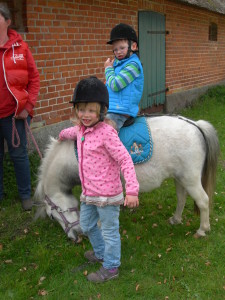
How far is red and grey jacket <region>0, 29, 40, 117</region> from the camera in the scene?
12.8ft

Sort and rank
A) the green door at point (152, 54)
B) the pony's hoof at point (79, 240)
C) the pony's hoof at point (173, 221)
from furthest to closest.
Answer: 1. the green door at point (152, 54)
2. the pony's hoof at point (173, 221)
3. the pony's hoof at point (79, 240)

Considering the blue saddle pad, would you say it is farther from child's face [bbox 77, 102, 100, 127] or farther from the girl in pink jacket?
child's face [bbox 77, 102, 100, 127]

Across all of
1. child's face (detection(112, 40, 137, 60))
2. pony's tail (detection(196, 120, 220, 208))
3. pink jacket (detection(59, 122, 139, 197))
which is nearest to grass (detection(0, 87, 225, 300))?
pony's tail (detection(196, 120, 220, 208))

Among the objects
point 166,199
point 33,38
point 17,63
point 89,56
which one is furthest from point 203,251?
point 89,56

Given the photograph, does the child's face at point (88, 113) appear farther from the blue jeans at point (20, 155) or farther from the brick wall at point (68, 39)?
the brick wall at point (68, 39)

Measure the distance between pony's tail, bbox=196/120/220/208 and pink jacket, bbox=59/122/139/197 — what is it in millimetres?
1306

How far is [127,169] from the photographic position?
8.82 feet

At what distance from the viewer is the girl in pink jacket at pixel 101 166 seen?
268 centimetres

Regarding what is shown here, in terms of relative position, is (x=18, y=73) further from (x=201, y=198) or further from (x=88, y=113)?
(x=201, y=198)

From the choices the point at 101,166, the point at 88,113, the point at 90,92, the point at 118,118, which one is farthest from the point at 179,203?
the point at 90,92

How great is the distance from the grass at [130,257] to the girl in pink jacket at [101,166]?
0.36m

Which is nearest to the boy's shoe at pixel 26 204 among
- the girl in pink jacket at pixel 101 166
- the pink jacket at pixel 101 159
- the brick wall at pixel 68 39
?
the brick wall at pixel 68 39

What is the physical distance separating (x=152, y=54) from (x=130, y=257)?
6.10 meters

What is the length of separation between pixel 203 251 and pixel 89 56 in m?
4.17
